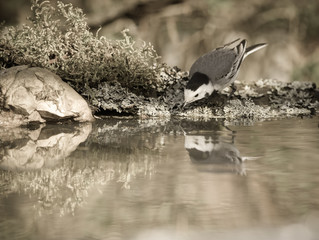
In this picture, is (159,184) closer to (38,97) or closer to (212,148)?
(212,148)

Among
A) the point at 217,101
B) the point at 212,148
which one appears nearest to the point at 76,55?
the point at 217,101

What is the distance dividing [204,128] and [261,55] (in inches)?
213

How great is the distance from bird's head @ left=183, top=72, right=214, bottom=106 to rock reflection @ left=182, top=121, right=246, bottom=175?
1.39 feet

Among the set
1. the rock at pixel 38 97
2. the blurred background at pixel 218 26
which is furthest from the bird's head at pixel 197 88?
the blurred background at pixel 218 26

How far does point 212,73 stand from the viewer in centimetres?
757

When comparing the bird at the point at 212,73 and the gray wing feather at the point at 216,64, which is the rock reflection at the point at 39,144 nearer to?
the bird at the point at 212,73

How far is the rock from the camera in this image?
688 cm

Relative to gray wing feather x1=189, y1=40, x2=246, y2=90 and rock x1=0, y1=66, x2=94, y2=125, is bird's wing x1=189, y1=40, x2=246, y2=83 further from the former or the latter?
rock x1=0, y1=66, x2=94, y2=125

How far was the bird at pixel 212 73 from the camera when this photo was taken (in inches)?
291

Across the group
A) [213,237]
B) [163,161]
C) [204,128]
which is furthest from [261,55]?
[213,237]

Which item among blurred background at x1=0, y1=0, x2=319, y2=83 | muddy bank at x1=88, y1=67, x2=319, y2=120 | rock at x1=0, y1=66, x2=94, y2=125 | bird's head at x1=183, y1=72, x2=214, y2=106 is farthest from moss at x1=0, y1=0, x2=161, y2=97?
blurred background at x1=0, y1=0, x2=319, y2=83

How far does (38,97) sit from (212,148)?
7.85ft

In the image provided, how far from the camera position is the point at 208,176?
13.8 ft

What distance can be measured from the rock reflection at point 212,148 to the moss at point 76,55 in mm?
1321
